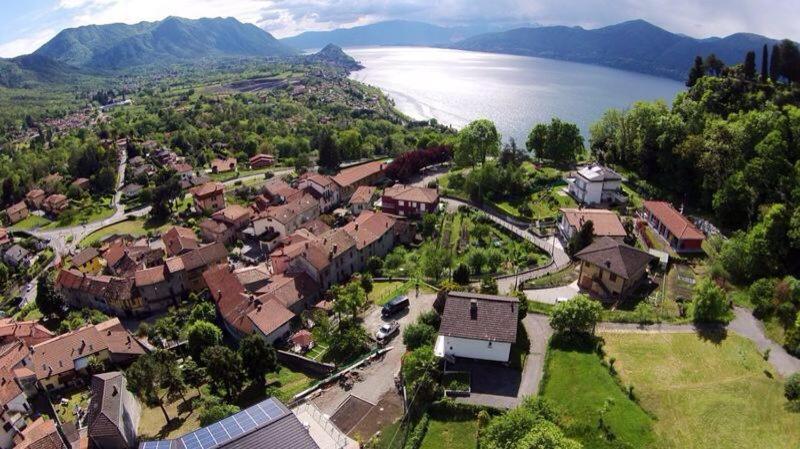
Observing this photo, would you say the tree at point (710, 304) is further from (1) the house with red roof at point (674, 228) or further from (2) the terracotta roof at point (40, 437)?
(2) the terracotta roof at point (40, 437)

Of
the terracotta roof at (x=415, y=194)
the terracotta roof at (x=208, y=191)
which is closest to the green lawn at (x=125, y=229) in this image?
the terracotta roof at (x=208, y=191)

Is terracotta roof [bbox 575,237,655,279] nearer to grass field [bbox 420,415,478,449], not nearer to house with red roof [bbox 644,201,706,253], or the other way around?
house with red roof [bbox 644,201,706,253]

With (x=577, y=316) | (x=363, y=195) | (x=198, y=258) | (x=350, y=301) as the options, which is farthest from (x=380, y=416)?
(x=363, y=195)

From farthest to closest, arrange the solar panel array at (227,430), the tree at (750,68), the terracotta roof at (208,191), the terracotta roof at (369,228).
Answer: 1. the terracotta roof at (208,191)
2. the tree at (750,68)
3. the terracotta roof at (369,228)
4. the solar panel array at (227,430)

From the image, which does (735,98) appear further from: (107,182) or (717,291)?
(107,182)

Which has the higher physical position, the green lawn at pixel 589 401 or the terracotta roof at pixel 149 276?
the green lawn at pixel 589 401

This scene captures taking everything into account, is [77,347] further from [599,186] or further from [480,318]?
[599,186]

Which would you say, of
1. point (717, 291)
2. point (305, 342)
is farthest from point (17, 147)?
point (717, 291)

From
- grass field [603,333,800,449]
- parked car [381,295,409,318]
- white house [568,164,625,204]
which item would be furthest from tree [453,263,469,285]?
white house [568,164,625,204]
